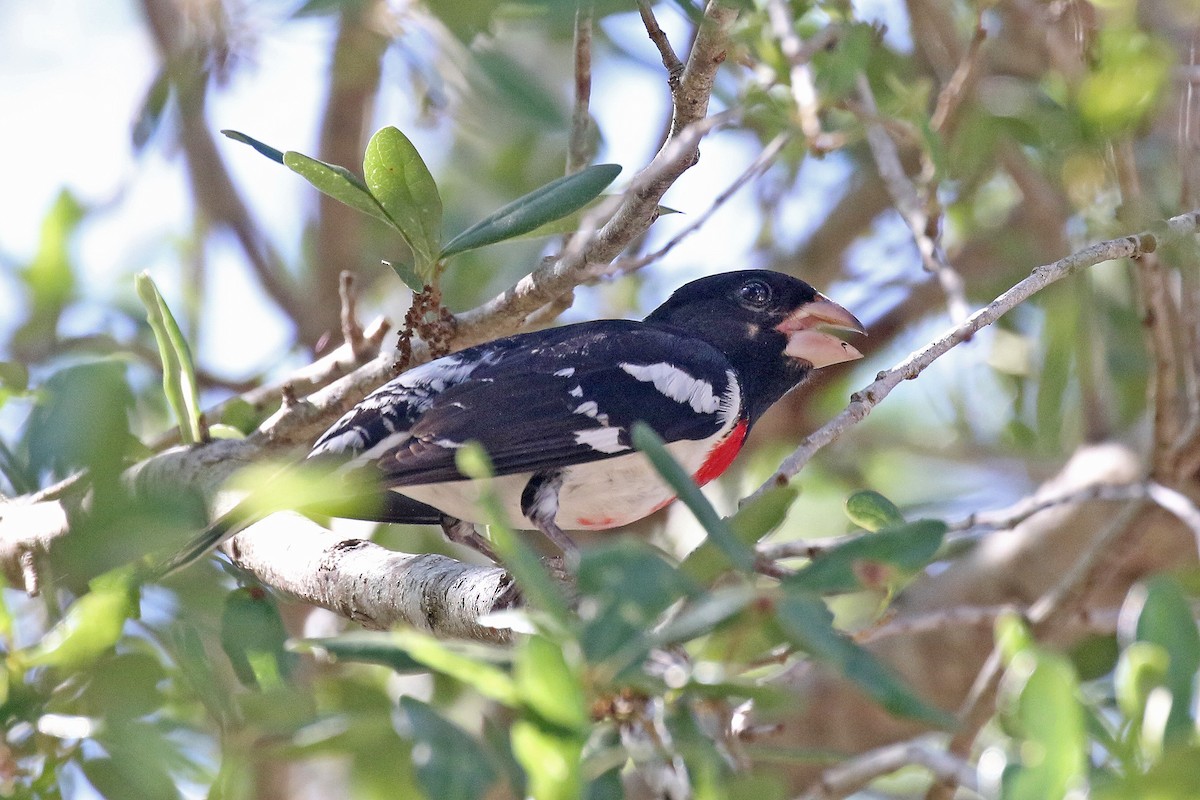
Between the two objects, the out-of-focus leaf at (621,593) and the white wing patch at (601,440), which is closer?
the out-of-focus leaf at (621,593)

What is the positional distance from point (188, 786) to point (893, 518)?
1018mm

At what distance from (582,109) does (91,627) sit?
1598 mm

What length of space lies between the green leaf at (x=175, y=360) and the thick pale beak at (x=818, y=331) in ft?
4.98

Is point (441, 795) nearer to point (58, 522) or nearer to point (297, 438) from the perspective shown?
point (58, 522)

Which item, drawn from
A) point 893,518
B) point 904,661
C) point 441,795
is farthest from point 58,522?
point 904,661

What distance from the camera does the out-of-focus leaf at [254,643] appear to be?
1777mm

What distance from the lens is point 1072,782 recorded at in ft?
3.42

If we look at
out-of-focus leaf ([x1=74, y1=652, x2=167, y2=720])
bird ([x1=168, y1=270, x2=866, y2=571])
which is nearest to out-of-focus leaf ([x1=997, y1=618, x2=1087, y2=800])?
out-of-focus leaf ([x1=74, y1=652, x2=167, y2=720])

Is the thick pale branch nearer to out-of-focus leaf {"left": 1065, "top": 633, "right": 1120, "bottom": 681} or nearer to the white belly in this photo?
the white belly

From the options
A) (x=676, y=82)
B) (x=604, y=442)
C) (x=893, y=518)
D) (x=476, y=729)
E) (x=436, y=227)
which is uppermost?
(x=676, y=82)

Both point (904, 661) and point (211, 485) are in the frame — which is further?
point (904, 661)

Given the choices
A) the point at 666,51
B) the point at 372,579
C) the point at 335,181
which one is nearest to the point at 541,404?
the point at 372,579

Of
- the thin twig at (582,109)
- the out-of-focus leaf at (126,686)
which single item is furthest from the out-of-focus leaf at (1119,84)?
the out-of-focus leaf at (126,686)

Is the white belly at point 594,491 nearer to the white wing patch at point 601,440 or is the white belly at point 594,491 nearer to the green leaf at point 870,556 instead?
the white wing patch at point 601,440
